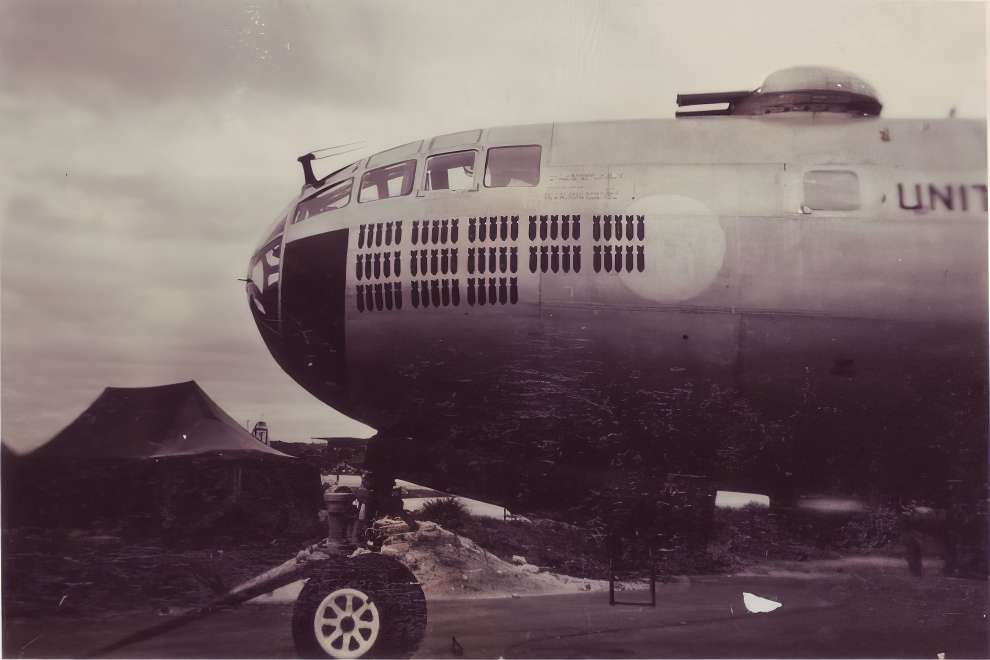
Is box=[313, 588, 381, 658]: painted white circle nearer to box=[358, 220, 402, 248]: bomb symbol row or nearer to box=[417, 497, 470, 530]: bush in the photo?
box=[417, 497, 470, 530]: bush

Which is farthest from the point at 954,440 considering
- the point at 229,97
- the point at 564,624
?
the point at 229,97

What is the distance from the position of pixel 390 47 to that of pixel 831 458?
3.67m

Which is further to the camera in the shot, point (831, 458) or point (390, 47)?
point (390, 47)

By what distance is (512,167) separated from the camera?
4.70 metres

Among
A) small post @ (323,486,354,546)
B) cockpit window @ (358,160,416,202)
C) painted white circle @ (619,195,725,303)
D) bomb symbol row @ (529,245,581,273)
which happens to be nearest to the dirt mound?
small post @ (323,486,354,546)

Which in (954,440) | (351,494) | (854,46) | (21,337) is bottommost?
(351,494)

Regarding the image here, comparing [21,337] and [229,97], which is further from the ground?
[229,97]

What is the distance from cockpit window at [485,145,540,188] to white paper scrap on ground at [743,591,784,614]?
2.88 meters

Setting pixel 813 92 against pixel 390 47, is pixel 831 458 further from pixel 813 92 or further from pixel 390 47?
pixel 390 47

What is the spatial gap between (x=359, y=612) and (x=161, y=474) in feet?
5.04

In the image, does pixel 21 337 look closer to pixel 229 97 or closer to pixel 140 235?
pixel 140 235

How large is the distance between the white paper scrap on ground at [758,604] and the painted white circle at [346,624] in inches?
89.7

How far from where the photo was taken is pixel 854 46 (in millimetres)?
5047

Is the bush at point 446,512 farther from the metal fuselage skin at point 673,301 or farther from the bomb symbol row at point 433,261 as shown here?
the bomb symbol row at point 433,261
